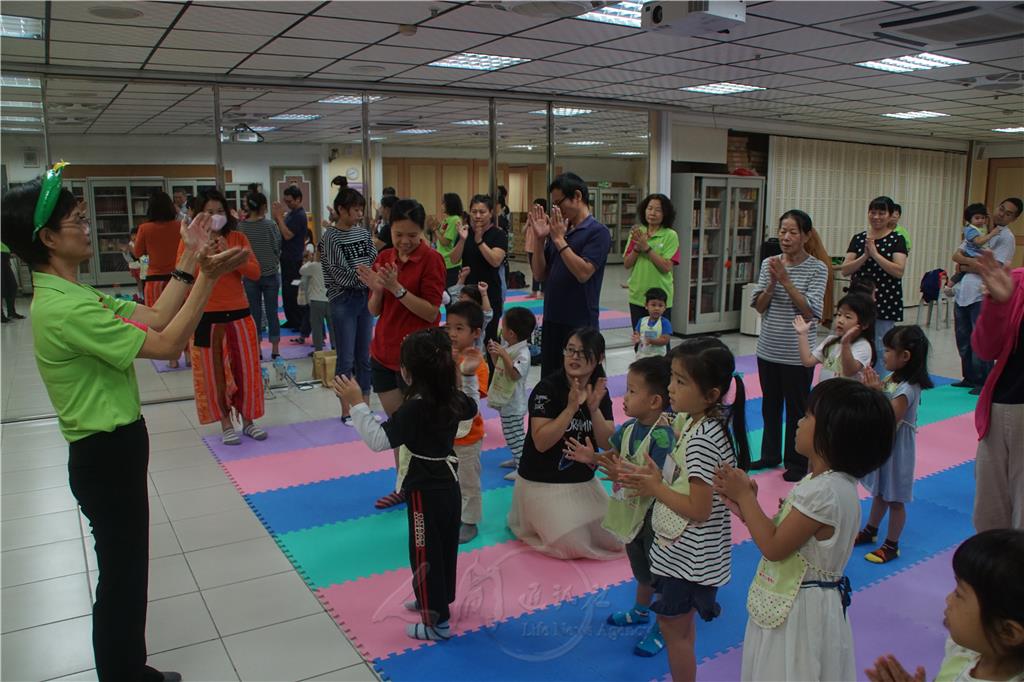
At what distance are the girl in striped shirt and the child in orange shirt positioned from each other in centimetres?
147

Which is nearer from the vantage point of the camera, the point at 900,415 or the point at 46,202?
the point at 46,202

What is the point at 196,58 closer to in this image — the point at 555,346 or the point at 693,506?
the point at 555,346

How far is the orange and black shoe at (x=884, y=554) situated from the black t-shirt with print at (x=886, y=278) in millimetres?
2779

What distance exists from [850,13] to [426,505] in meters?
4.21

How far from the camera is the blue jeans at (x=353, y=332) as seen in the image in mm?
5770

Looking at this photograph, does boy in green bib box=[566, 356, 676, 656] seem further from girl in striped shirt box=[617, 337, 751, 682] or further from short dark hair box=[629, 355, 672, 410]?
girl in striped shirt box=[617, 337, 751, 682]

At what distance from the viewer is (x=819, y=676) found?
193 cm

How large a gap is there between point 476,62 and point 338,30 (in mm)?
1631

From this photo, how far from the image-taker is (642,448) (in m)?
2.77

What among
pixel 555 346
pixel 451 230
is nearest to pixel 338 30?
pixel 451 230

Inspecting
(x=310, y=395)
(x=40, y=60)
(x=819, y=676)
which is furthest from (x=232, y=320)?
(x=819, y=676)

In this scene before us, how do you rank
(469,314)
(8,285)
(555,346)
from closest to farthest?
(469,314) → (555,346) → (8,285)

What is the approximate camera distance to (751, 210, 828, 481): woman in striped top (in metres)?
4.58

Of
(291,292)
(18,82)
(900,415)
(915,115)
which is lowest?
(900,415)
